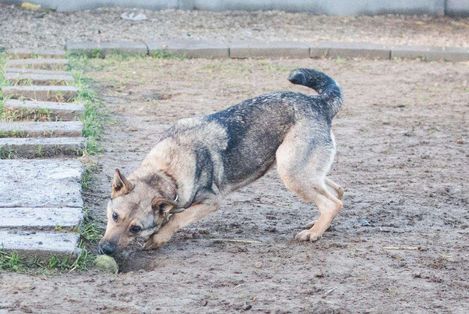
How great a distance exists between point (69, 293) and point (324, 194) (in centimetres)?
189

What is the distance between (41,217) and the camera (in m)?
5.64

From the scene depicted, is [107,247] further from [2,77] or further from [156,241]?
[2,77]

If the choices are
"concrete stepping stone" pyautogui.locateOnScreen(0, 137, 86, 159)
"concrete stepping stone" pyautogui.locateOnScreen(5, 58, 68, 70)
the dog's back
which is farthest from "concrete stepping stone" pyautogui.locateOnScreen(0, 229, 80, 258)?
"concrete stepping stone" pyautogui.locateOnScreen(5, 58, 68, 70)

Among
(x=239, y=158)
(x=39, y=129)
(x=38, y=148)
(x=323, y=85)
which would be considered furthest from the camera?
(x=39, y=129)

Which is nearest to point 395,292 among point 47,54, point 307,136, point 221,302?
point 221,302

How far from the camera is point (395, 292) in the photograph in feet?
16.3

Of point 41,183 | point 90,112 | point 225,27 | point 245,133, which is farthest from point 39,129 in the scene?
point 225,27

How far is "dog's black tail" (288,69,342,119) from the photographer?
6.25 meters

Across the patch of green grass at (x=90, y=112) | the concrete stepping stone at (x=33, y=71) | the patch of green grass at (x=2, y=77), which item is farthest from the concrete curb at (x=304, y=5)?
the concrete stepping stone at (x=33, y=71)

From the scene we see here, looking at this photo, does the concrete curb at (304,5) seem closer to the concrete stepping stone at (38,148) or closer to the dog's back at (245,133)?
the concrete stepping stone at (38,148)

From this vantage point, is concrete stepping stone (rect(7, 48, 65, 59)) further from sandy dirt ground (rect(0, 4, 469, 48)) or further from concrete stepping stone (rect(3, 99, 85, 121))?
concrete stepping stone (rect(3, 99, 85, 121))

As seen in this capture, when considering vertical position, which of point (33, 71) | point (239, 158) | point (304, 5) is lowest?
point (304, 5)

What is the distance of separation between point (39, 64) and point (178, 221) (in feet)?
16.8

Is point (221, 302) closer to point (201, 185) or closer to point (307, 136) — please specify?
point (201, 185)
